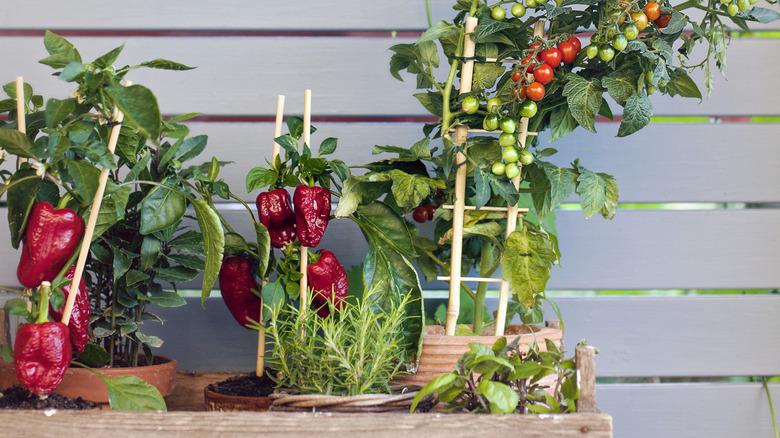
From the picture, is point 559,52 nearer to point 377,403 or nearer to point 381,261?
point 381,261

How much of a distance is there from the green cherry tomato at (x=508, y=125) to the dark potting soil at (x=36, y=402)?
67 centimetres

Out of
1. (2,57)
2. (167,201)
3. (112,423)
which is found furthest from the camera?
(2,57)

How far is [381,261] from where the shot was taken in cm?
114

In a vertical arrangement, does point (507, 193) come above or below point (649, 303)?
above

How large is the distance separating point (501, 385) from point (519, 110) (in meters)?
0.43

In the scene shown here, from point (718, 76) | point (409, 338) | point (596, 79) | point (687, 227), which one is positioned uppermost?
point (718, 76)

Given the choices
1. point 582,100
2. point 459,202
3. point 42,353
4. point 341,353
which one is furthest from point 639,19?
point 42,353

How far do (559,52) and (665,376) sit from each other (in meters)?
0.72

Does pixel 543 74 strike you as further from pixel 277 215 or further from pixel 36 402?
pixel 36 402

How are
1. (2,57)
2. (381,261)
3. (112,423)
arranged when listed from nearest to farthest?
(112,423), (381,261), (2,57)

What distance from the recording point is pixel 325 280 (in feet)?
3.71

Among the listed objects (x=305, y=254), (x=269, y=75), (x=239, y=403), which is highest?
(x=269, y=75)

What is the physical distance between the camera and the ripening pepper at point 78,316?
0.99 meters

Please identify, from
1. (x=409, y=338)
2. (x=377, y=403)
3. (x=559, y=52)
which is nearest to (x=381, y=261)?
(x=409, y=338)
